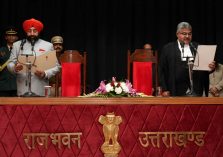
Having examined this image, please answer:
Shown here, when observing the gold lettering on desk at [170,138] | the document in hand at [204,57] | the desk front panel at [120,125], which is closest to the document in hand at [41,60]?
the desk front panel at [120,125]

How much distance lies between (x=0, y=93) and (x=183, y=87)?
2.37 m

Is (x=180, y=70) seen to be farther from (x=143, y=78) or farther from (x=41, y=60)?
(x=41, y=60)

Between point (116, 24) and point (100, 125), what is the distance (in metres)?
4.81

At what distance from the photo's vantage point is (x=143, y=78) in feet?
15.4

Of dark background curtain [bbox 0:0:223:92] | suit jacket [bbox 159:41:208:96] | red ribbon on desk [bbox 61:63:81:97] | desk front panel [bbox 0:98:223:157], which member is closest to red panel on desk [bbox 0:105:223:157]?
desk front panel [bbox 0:98:223:157]

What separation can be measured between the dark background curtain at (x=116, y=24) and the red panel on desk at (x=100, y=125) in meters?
4.53

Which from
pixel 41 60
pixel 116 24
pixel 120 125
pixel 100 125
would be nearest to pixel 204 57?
pixel 120 125

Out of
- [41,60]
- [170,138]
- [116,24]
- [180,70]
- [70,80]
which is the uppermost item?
[116,24]

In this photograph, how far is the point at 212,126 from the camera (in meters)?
3.41

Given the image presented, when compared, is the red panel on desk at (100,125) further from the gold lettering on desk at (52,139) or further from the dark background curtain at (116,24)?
the dark background curtain at (116,24)

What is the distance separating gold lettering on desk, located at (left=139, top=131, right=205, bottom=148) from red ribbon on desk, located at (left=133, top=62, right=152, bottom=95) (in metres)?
1.14

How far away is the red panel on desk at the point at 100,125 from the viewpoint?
331 cm

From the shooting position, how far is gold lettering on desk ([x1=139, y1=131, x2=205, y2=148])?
3.37 metres

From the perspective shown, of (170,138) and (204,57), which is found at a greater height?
(204,57)
